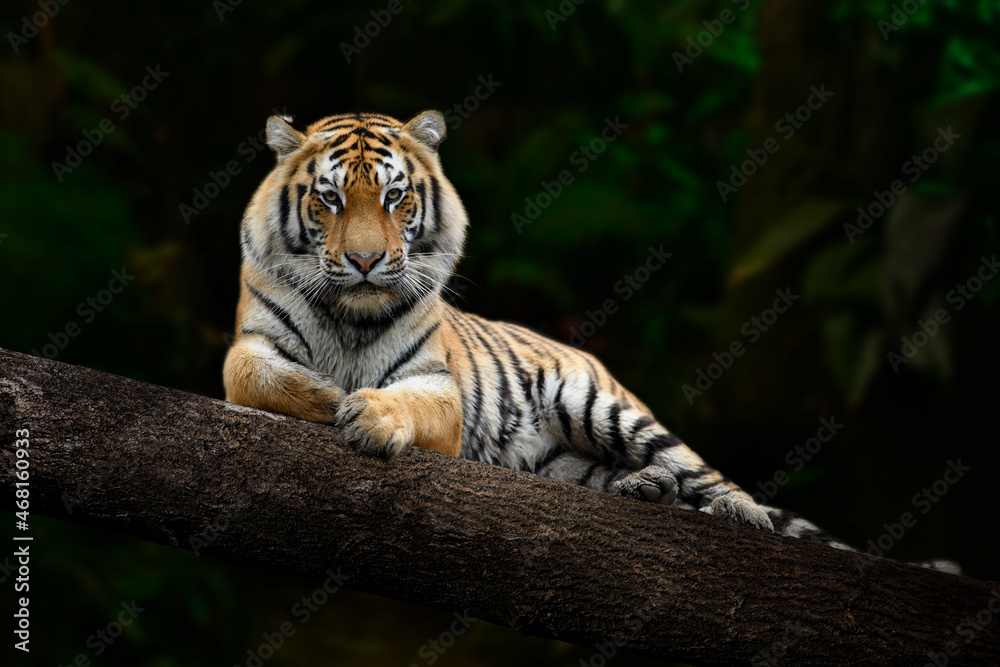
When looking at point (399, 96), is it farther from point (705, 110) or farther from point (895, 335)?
point (895, 335)

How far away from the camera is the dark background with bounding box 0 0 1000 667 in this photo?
6.45 metres

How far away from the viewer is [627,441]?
14.0 ft

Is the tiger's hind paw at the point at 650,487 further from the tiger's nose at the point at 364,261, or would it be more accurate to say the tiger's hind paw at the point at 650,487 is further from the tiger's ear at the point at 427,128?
the tiger's ear at the point at 427,128

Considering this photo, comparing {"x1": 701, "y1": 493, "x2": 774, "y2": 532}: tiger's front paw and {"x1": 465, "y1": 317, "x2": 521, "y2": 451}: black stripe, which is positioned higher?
{"x1": 701, "y1": 493, "x2": 774, "y2": 532}: tiger's front paw

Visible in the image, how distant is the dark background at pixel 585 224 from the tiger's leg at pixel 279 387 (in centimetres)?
282

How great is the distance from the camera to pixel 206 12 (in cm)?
896

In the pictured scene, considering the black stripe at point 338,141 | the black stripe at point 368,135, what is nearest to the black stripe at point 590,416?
the black stripe at point 368,135

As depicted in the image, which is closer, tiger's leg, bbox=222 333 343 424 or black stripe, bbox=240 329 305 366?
tiger's leg, bbox=222 333 343 424

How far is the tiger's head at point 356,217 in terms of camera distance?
3.42 meters

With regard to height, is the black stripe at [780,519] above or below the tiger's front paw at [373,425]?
above

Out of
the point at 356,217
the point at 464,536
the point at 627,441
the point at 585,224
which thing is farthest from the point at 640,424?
the point at 585,224

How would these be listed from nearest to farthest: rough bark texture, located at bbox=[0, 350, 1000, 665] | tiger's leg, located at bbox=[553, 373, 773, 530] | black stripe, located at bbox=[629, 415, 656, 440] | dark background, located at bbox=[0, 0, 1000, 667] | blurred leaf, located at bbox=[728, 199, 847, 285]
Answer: rough bark texture, located at bbox=[0, 350, 1000, 665] < tiger's leg, located at bbox=[553, 373, 773, 530] < black stripe, located at bbox=[629, 415, 656, 440] < dark background, located at bbox=[0, 0, 1000, 667] < blurred leaf, located at bbox=[728, 199, 847, 285]

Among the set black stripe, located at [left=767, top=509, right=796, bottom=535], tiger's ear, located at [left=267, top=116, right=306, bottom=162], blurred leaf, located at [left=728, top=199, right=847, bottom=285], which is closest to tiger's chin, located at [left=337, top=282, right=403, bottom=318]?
tiger's ear, located at [left=267, top=116, right=306, bottom=162]

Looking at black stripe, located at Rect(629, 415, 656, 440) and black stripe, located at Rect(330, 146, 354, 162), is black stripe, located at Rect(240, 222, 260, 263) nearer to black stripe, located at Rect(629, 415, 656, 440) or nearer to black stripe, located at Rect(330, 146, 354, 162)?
black stripe, located at Rect(330, 146, 354, 162)
